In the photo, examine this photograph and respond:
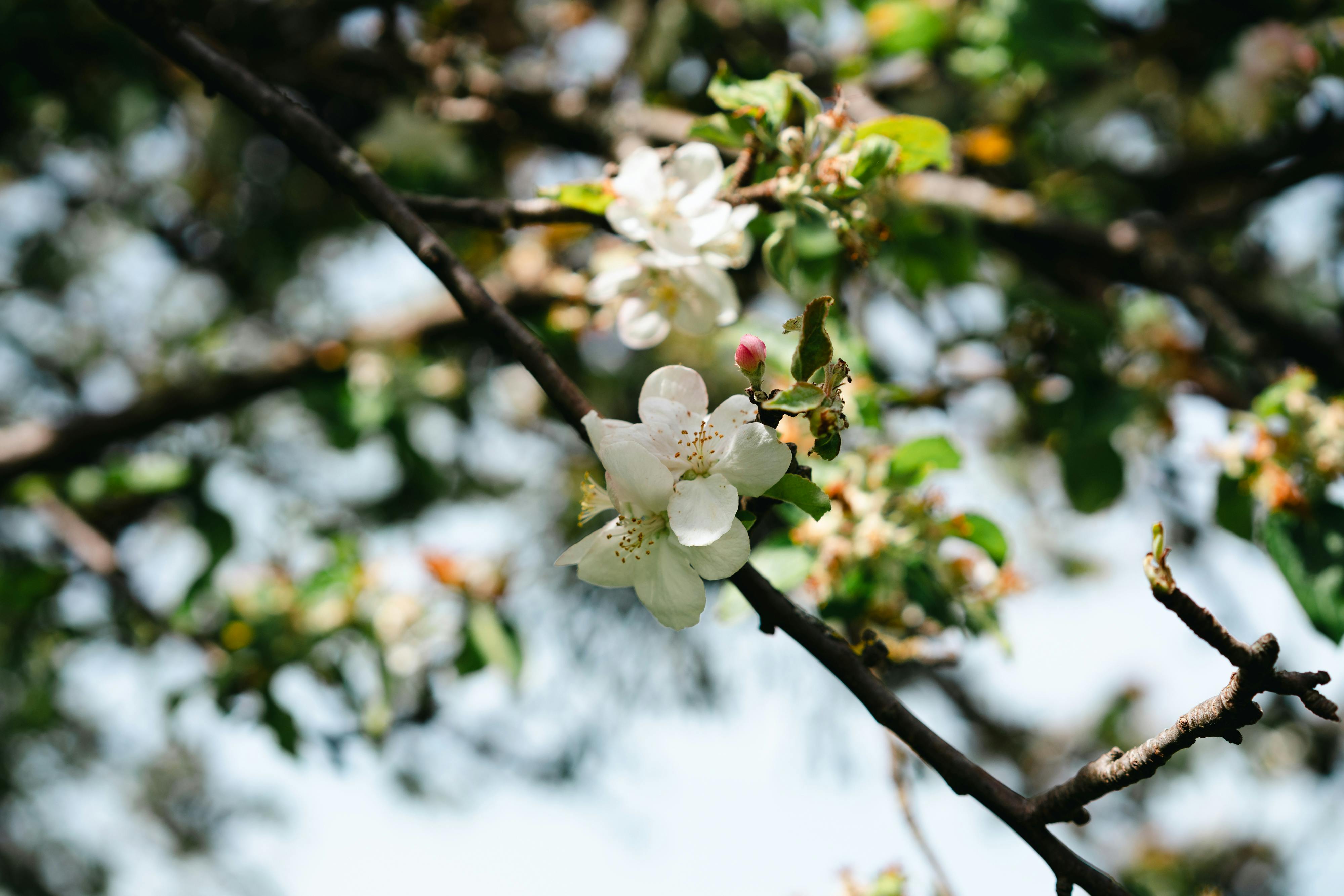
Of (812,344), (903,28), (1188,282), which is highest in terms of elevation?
(1188,282)

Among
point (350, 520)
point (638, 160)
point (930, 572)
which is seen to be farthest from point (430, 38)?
point (930, 572)

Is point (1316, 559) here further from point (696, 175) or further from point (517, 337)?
point (517, 337)

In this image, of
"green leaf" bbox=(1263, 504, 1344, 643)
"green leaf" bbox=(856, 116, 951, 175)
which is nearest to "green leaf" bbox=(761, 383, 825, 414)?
"green leaf" bbox=(856, 116, 951, 175)

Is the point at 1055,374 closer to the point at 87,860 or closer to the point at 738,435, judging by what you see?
the point at 738,435

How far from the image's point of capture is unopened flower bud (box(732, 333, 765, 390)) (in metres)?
0.70

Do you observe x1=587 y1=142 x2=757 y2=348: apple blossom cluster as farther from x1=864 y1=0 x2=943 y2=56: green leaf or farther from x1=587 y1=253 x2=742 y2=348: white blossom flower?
x1=864 y1=0 x2=943 y2=56: green leaf

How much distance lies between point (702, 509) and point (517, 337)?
0.88ft

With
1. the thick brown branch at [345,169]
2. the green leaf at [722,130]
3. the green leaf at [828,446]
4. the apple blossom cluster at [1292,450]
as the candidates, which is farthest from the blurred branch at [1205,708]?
the apple blossom cluster at [1292,450]

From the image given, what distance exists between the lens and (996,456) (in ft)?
9.71

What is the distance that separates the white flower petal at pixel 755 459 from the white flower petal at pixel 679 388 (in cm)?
9

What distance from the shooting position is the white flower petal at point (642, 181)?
98cm

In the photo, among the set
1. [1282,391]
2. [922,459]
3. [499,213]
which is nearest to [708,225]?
[499,213]

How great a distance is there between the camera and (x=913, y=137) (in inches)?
39.0

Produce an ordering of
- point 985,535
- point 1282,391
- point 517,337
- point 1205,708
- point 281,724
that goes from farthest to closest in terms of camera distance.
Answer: point 281,724, point 1282,391, point 985,535, point 517,337, point 1205,708
